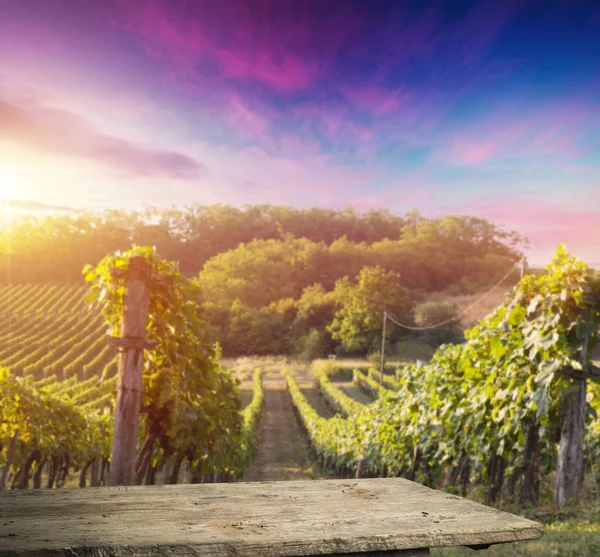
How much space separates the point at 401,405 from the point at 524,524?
252 inches

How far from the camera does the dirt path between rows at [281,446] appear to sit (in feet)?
49.1

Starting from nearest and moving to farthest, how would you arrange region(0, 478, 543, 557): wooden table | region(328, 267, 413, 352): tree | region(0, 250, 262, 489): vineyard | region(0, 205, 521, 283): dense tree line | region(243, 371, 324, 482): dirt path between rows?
region(0, 478, 543, 557): wooden table → region(0, 250, 262, 489): vineyard → region(243, 371, 324, 482): dirt path between rows → region(0, 205, 521, 283): dense tree line → region(328, 267, 413, 352): tree

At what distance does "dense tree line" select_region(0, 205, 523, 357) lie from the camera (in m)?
46.4

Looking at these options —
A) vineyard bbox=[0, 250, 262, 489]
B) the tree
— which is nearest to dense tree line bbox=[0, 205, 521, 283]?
the tree

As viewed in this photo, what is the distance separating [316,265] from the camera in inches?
2188

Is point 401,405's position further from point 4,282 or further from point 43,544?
point 4,282

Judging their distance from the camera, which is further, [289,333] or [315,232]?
[315,232]

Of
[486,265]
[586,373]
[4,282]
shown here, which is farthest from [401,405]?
[486,265]

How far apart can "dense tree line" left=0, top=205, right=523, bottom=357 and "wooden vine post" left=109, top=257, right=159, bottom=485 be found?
108 ft

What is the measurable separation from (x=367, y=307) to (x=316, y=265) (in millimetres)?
11269

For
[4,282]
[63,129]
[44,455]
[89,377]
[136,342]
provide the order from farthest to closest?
[89,377] → [4,282] → [63,129] → [44,455] → [136,342]

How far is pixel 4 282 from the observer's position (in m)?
20.1

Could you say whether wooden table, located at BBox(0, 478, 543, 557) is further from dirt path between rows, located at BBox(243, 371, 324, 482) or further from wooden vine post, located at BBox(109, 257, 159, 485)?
dirt path between rows, located at BBox(243, 371, 324, 482)

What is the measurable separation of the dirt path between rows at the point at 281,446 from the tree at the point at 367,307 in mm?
11102
